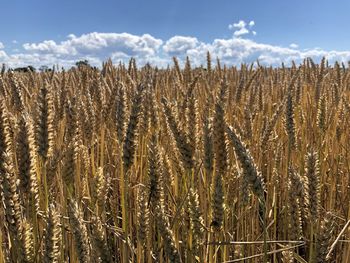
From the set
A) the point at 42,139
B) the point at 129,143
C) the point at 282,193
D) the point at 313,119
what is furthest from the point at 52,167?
the point at 313,119

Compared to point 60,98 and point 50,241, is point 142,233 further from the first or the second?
point 60,98

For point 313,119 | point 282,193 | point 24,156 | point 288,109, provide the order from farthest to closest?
point 313,119 < point 282,193 < point 288,109 < point 24,156

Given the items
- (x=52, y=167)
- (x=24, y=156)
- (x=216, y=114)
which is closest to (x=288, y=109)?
(x=216, y=114)

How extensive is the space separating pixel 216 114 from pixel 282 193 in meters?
1.12

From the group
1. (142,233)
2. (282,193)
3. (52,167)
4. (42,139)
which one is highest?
(42,139)

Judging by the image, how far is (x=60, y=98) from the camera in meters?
2.03

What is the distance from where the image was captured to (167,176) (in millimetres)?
1356

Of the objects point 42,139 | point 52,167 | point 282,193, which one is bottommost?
point 282,193

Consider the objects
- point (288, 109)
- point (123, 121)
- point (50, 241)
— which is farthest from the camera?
point (288, 109)

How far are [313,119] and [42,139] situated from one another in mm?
2238

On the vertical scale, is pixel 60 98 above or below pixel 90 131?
above

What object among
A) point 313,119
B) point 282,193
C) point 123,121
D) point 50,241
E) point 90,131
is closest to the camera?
point 50,241

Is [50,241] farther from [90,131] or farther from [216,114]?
[90,131]

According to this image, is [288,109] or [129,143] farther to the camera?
[288,109]
